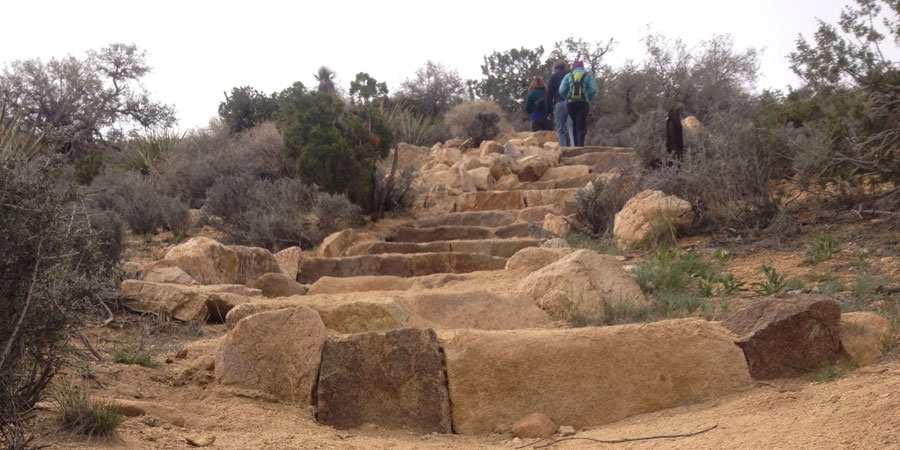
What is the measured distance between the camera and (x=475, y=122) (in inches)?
778

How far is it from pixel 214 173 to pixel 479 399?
10887 mm

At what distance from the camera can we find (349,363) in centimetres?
405

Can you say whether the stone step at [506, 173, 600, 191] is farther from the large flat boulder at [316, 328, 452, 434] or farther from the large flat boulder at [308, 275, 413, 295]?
the large flat boulder at [316, 328, 452, 434]

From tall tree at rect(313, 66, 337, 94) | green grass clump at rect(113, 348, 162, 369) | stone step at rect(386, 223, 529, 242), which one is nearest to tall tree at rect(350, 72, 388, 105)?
tall tree at rect(313, 66, 337, 94)

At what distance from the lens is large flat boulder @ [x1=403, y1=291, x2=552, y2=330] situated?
5152mm

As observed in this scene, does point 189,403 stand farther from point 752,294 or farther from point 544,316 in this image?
point 752,294

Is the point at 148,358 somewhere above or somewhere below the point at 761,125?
below

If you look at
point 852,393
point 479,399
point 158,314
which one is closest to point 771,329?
point 852,393

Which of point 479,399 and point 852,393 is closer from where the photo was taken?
point 852,393

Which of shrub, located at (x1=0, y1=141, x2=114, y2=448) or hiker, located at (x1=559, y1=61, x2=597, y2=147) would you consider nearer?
shrub, located at (x1=0, y1=141, x2=114, y2=448)

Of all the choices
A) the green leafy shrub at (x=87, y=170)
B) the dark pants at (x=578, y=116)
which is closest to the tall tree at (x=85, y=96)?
the green leafy shrub at (x=87, y=170)

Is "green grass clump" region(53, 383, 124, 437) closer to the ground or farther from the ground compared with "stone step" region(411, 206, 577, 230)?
closer to the ground

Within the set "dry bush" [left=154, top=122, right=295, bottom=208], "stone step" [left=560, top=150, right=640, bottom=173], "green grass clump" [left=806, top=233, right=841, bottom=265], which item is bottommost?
"green grass clump" [left=806, top=233, right=841, bottom=265]

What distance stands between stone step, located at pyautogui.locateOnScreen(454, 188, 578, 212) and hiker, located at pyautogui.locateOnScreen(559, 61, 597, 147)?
3871mm
